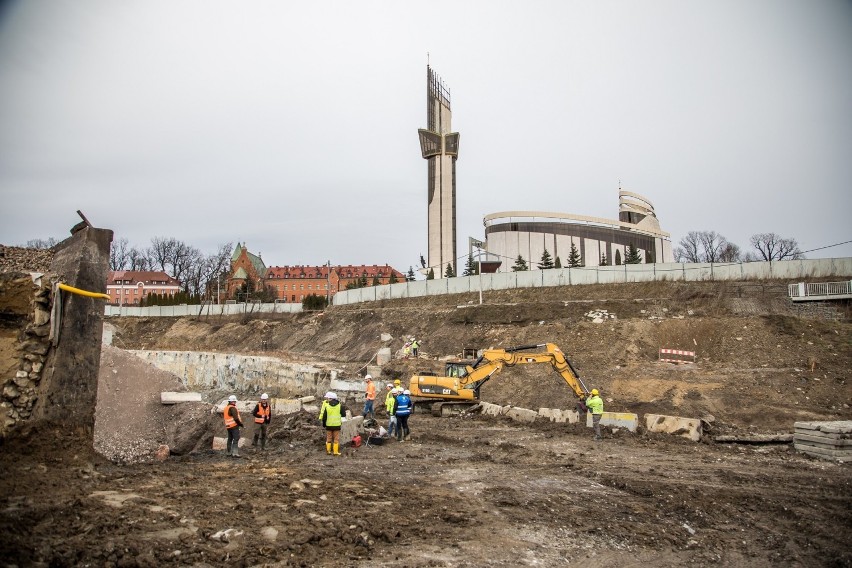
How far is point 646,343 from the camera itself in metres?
26.2

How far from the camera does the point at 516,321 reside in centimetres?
3219

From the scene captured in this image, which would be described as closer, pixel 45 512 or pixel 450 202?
pixel 45 512

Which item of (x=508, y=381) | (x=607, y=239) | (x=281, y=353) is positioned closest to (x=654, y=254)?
(x=607, y=239)

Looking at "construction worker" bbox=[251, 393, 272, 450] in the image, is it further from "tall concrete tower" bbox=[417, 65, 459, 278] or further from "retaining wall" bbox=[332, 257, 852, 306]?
"tall concrete tower" bbox=[417, 65, 459, 278]

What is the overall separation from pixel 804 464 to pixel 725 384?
7.98 metres

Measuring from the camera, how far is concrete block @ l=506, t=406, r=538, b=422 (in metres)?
17.9

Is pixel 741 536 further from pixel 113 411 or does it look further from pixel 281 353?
pixel 281 353

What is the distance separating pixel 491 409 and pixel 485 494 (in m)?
10.1

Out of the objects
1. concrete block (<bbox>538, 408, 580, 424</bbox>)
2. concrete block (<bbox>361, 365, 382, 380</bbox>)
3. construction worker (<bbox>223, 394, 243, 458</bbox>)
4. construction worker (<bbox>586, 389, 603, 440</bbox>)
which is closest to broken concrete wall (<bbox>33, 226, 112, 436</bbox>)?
construction worker (<bbox>223, 394, 243, 458</bbox>)

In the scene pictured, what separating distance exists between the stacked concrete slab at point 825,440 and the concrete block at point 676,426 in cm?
209

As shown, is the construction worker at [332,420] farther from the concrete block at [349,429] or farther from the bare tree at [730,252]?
the bare tree at [730,252]

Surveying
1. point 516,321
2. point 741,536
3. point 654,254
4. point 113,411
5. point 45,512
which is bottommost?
point 741,536

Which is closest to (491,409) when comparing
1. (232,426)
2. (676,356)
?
(676,356)

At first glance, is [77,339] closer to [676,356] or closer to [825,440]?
[825,440]
